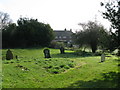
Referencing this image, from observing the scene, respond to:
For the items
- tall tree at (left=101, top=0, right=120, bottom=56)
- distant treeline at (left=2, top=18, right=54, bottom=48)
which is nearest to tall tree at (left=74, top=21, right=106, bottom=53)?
distant treeline at (left=2, top=18, right=54, bottom=48)

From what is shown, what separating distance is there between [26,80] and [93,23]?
36583mm

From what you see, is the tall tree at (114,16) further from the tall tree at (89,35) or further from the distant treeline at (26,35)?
the distant treeline at (26,35)

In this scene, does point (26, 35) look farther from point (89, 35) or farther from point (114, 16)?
point (114, 16)

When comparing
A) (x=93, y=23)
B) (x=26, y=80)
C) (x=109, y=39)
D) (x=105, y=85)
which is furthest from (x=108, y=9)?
(x=93, y=23)

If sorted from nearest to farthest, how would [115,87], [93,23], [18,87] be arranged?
[115,87] < [18,87] < [93,23]

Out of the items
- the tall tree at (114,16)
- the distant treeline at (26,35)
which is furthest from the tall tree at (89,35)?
the tall tree at (114,16)

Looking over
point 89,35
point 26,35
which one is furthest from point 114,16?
point 26,35

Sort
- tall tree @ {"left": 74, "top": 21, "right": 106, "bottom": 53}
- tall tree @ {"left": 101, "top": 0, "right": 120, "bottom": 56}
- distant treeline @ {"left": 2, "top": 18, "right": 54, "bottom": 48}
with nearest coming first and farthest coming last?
tall tree @ {"left": 101, "top": 0, "right": 120, "bottom": 56}, tall tree @ {"left": 74, "top": 21, "right": 106, "bottom": 53}, distant treeline @ {"left": 2, "top": 18, "right": 54, "bottom": 48}

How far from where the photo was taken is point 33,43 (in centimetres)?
5512

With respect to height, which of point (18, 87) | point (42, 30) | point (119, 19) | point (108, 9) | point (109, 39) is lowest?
point (18, 87)

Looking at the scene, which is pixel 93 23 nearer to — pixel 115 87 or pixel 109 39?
pixel 109 39

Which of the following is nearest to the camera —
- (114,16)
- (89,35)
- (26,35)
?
(114,16)

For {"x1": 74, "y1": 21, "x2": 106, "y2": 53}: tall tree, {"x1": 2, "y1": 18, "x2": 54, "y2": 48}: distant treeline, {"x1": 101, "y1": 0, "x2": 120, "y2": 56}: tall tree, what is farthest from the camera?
{"x1": 2, "y1": 18, "x2": 54, "y2": 48}: distant treeline

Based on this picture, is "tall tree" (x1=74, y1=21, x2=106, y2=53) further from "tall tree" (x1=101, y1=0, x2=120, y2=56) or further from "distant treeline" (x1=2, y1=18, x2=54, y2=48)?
"tall tree" (x1=101, y1=0, x2=120, y2=56)
